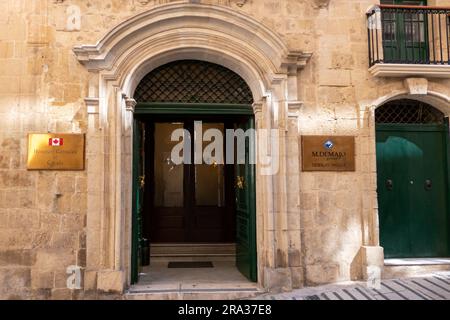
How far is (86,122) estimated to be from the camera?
5.59 meters

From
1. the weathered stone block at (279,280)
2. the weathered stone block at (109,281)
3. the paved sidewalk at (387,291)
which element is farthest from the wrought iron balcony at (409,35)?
the weathered stone block at (109,281)

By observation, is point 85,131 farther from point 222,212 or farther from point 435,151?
point 435,151

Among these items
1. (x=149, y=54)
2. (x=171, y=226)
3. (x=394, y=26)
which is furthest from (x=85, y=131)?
(x=394, y=26)

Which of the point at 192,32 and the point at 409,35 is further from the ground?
the point at 409,35

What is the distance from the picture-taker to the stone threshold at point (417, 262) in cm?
586

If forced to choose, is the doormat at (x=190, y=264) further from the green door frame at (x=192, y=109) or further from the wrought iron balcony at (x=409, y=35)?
the wrought iron balcony at (x=409, y=35)

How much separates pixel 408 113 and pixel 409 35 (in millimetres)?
1245

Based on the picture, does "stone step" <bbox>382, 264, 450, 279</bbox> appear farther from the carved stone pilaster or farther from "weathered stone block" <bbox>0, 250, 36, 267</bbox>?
"weathered stone block" <bbox>0, 250, 36, 267</bbox>

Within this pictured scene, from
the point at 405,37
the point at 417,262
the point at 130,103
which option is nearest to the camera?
the point at 130,103

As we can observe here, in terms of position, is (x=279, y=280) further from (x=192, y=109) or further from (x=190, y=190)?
(x=190, y=190)

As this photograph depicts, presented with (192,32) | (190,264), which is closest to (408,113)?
(192,32)

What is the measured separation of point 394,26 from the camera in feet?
20.8

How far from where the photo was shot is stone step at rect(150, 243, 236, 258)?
8.10 m

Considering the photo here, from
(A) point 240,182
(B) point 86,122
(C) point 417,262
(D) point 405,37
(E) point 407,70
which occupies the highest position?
(D) point 405,37
